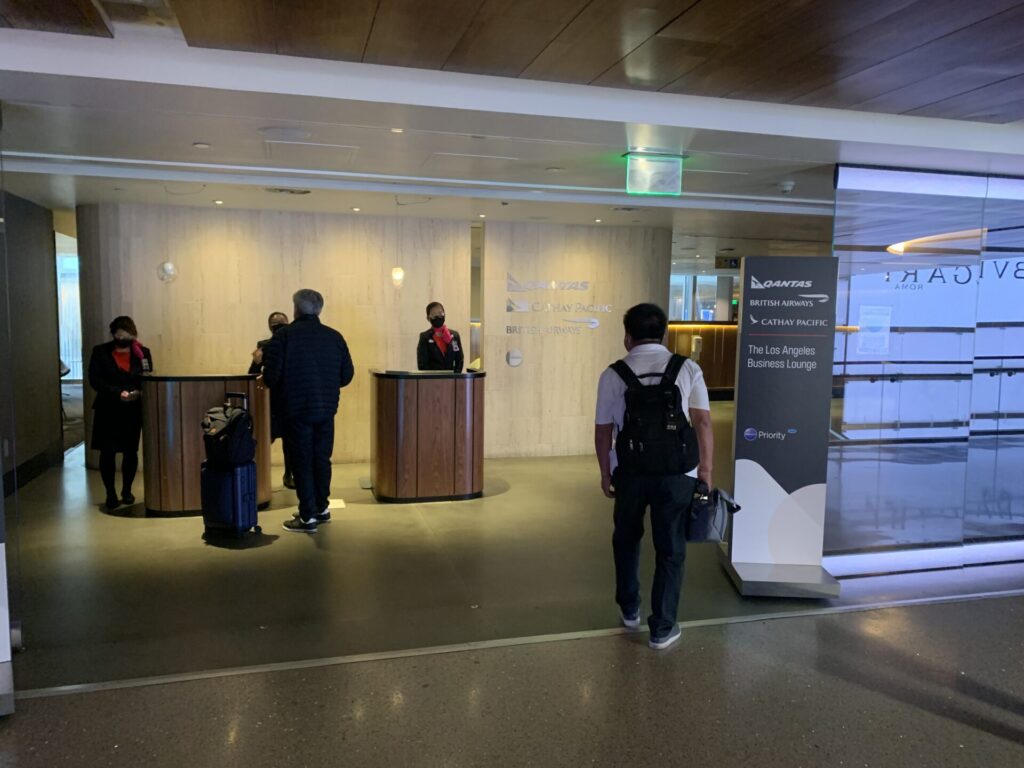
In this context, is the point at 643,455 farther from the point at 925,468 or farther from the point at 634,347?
the point at 925,468

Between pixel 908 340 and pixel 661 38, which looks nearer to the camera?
pixel 661 38

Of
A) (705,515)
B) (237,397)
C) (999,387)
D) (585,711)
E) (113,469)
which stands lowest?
(585,711)

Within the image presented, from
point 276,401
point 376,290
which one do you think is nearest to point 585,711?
point 276,401

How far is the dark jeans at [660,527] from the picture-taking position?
12.3 feet

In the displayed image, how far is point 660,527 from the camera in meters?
3.82

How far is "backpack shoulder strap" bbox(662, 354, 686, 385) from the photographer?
3.69 metres

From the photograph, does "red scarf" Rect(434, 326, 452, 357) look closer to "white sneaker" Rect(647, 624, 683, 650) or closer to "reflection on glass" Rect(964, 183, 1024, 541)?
"white sneaker" Rect(647, 624, 683, 650)

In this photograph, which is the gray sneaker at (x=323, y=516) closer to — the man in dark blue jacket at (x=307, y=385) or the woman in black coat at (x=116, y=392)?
the man in dark blue jacket at (x=307, y=385)

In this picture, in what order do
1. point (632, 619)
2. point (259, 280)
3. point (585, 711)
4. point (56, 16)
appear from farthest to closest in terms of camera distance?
point (259, 280) < point (632, 619) < point (585, 711) < point (56, 16)

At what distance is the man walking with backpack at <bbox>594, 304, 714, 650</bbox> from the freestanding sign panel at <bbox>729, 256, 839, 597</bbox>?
38.8 inches

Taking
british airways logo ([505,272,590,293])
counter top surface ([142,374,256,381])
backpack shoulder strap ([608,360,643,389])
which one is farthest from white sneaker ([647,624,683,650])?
british airways logo ([505,272,590,293])

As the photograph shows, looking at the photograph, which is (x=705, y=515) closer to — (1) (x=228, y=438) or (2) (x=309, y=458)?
(2) (x=309, y=458)

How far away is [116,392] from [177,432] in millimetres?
727

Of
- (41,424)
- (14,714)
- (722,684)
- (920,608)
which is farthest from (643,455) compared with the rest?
(41,424)
